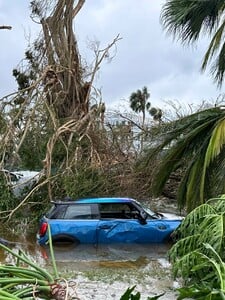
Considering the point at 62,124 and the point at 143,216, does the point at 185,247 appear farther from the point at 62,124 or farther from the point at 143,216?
the point at 62,124

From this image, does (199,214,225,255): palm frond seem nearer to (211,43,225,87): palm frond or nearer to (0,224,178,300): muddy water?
(0,224,178,300): muddy water

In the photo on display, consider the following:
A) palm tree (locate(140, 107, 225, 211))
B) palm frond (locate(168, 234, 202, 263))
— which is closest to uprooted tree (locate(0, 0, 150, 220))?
palm tree (locate(140, 107, 225, 211))

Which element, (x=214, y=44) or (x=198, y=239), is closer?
(x=198, y=239)

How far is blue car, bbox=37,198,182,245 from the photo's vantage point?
13414 millimetres

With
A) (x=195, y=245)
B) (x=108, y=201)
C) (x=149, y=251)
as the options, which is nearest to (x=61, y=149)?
(x=108, y=201)

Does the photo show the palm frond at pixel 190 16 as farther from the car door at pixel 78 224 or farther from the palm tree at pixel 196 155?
the car door at pixel 78 224

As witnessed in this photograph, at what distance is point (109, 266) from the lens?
11.2 m

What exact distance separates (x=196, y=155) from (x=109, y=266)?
3362mm

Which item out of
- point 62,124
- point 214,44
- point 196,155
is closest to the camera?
point 196,155

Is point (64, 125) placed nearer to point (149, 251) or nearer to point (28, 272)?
point (149, 251)

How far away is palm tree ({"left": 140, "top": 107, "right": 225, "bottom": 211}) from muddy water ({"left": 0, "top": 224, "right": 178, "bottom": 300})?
5.14 ft

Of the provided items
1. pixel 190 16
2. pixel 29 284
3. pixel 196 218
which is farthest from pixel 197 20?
pixel 29 284

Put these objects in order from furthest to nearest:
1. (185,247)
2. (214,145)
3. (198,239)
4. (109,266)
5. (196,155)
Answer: (109,266) → (196,155) → (214,145) → (185,247) → (198,239)

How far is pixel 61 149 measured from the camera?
17.2 m
